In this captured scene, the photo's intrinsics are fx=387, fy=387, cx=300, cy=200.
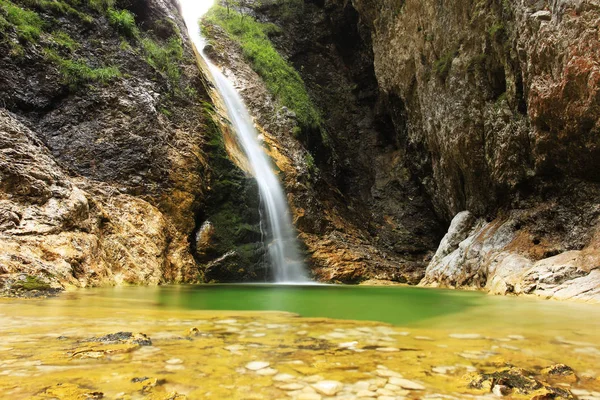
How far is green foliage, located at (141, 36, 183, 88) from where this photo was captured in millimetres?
12000

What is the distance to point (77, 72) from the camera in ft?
32.0

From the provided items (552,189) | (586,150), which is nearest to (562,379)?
(586,150)

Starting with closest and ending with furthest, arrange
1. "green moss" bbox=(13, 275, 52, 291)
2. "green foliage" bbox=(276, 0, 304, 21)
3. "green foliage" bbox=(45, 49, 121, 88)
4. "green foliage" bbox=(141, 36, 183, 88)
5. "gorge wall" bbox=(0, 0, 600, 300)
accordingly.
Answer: "green moss" bbox=(13, 275, 52, 291)
"gorge wall" bbox=(0, 0, 600, 300)
"green foliage" bbox=(45, 49, 121, 88)
"green foliage" bbox=(141, 36, 183, 88)
"green foliage" bbox=(276, 0, 304, 21)

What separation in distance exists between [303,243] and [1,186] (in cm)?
792

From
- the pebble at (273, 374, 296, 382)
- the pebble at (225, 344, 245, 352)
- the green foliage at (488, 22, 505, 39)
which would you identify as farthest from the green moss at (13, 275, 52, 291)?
the green foliage at (488, 22, 505, 39)

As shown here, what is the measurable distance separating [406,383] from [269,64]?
18887 millimetres

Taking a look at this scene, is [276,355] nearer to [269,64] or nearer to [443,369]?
[443,369]

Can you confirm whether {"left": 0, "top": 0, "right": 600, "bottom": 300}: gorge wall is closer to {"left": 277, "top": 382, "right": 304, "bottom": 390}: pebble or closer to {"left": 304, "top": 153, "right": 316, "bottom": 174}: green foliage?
{"left": 304, "top": 153, "right": 316, "bottom": 174}: green foliage

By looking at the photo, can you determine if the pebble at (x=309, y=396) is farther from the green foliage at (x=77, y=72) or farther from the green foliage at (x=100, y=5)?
the green foliage at (x=100, y=5)

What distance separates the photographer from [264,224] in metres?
11.6

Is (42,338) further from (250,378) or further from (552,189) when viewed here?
(552,189)

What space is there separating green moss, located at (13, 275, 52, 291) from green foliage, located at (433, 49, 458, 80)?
10.8 metres

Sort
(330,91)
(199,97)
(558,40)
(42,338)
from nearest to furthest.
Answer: (42,338), (558,40), (199,97), (330,91)

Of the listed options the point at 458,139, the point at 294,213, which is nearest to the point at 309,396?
the point at 458,139
